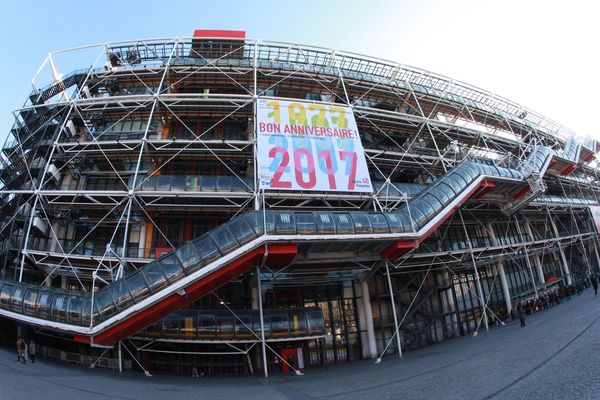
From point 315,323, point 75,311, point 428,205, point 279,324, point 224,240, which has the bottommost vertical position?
point 315,323

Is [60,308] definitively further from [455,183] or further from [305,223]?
[455,183]

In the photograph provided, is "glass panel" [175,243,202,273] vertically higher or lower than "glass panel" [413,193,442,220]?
lower

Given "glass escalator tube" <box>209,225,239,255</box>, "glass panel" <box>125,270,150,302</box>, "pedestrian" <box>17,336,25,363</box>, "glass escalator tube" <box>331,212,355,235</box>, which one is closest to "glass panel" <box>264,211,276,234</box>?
"glass escalator tube" <box>209,225,239,255</box>

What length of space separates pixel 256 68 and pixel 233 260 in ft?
33.8

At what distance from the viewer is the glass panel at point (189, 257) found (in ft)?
36.1

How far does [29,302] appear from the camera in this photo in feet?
37.0

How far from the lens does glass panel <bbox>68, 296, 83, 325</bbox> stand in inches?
424

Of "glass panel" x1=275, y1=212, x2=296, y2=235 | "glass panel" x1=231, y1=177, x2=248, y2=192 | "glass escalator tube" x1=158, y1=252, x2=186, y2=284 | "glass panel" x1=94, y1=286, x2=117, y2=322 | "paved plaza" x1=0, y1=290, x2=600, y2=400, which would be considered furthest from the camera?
"glass panel" x1=231, y1=177, x2=248, y2=192

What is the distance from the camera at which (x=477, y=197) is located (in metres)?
16.8

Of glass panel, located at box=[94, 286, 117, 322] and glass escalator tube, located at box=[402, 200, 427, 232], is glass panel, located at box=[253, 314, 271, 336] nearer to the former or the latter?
glass panel, located at box=[94, 286, 117, 322]

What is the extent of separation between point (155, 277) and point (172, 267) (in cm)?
62

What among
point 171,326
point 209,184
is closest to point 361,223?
point 209,184

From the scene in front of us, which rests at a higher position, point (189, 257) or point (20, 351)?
point (189, 257)

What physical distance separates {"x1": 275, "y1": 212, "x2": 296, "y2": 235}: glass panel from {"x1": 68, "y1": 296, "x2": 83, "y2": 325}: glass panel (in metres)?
7.13
